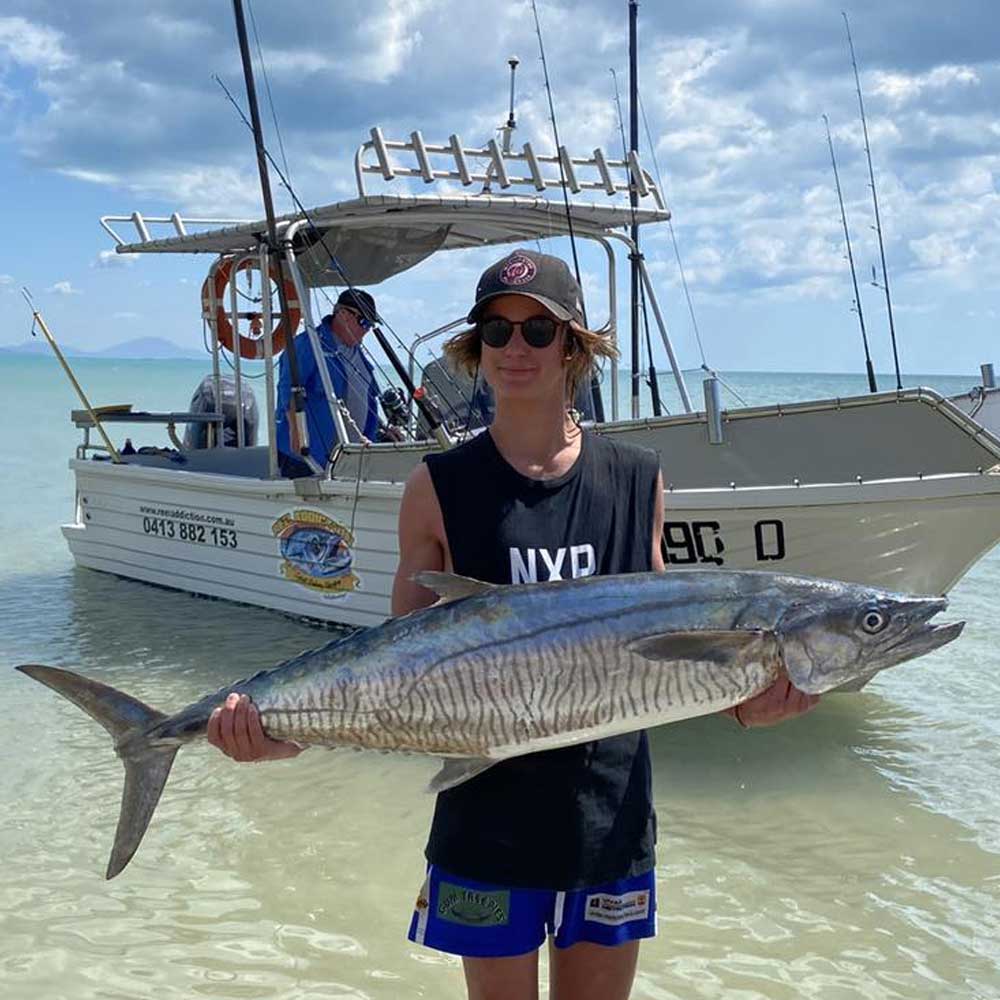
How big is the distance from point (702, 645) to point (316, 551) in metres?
6.36

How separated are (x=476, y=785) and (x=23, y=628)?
25.7 feet

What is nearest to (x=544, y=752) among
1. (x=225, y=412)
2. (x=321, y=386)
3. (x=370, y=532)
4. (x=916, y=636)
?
(x=916, y=636)

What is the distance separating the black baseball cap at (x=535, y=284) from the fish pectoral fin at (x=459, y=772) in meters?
0.88

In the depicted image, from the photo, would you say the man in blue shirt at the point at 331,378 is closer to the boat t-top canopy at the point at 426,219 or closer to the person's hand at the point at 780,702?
the boat t-top canopy at the point at 426,219

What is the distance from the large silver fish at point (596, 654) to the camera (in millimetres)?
2039

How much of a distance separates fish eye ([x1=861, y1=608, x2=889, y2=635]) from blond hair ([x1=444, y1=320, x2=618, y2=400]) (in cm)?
73

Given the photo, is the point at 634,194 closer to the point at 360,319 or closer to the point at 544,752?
the point at 360,319

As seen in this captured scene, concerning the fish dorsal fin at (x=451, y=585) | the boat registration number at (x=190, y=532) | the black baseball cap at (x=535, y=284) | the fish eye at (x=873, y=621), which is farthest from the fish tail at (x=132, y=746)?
the boat registration number at (x=190, y=532)

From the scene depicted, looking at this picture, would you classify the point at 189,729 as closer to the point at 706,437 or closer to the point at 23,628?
the point at 706,437

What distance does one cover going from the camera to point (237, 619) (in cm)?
895

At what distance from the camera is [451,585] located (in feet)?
6.99

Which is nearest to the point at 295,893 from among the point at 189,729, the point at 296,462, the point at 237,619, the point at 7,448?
the point at 189,729

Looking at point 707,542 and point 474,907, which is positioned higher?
point 707,542

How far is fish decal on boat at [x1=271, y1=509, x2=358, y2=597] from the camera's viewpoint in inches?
309
